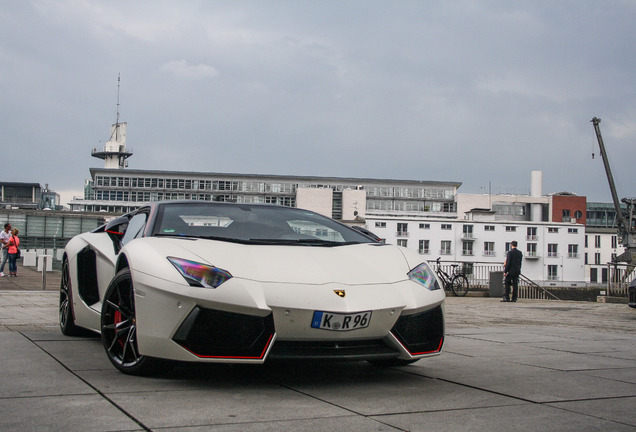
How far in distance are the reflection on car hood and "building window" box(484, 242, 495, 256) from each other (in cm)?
8874

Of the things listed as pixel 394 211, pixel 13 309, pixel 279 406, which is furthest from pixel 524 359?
pixel 394 211

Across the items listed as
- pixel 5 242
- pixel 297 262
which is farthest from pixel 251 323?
pixel 5 242

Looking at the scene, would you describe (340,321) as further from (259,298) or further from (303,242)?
(303,242)

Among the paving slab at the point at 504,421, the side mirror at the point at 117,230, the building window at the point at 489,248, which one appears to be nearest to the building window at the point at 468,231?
the building window at the point at 489,248

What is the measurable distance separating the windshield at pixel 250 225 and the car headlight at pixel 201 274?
0.60 metres

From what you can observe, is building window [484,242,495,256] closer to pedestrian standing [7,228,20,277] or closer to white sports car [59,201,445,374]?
pedestrian standing [7,228,20,277]

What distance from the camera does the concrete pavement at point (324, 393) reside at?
10.5ft

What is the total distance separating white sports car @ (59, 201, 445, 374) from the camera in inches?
156

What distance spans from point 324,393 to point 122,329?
53.3 inches

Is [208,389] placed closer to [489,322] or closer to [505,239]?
[489,322]

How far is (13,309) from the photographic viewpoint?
382 inches

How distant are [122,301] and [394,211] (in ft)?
425

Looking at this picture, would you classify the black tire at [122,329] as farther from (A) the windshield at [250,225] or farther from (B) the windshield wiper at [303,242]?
(B) the windshield wiper at [303,242]

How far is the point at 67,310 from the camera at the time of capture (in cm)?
640
